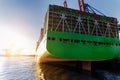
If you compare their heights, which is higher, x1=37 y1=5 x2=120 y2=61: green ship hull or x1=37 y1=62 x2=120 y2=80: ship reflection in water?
x1=37 y1=5 x2=120 y2=61: green ship hull

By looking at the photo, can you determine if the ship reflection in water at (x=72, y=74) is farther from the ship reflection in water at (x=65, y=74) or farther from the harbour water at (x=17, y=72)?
the harbour water at (x=17, y=72)

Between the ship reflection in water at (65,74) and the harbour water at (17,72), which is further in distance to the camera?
the harbour water at (17,72)

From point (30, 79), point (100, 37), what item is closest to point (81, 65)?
point (100, 37)

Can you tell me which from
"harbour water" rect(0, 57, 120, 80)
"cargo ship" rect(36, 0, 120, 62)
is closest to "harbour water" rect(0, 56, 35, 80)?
"harbour water" rect(0, 57, 120, 80)

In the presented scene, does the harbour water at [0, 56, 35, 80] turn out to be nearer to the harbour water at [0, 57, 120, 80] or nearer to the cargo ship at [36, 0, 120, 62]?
the harbour water at [0, 57, 120, 80]

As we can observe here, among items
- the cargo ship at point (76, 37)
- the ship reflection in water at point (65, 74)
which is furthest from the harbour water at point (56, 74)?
the cargo ship at point (76, 37)

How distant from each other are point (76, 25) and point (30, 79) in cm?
1116

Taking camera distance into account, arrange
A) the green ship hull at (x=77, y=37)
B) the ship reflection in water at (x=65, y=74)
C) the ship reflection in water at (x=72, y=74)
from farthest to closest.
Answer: the green ship hull at (x=77, y=37) < the ship reflection in water at (x=72, y=74) < the ship reflection in water at (x=65, y=74)

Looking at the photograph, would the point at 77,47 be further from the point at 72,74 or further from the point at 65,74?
the point at 65,74

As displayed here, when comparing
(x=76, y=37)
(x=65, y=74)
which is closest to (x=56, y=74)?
(x=65, y=74)

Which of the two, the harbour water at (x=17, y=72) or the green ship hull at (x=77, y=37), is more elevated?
the green ship hull at (x=77, y=37)

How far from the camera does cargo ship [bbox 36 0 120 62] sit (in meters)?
18.9

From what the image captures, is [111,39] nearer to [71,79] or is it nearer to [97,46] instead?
[97,46]

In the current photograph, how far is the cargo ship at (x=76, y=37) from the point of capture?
62.1 ft
